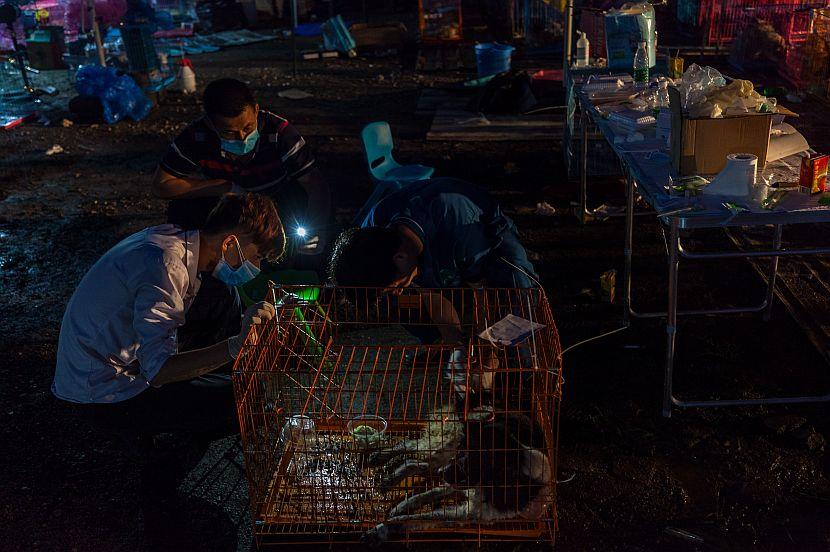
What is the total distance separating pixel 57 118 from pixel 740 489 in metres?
10.8

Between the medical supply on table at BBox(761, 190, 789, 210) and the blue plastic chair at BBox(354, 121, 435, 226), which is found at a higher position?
the medical supply on table at BBox(761, 190, 789, 210)

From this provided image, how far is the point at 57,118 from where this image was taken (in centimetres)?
1177

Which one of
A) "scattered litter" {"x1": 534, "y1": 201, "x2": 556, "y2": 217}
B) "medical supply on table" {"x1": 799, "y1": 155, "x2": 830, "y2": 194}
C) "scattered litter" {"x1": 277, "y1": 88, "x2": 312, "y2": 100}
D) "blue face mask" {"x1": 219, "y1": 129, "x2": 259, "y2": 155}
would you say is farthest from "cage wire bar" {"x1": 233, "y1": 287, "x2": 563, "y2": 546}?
"scattered litter" {"x1": 277, "y1": 88, "x2": 312, "y2": 100}

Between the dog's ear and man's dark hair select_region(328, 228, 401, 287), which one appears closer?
the dog's ear

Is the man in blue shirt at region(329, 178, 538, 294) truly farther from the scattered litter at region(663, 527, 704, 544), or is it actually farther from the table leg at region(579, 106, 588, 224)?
the table leg at region(579, 106, 588, 224)

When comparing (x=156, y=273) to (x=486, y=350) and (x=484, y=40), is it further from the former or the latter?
(x=484, y=40)

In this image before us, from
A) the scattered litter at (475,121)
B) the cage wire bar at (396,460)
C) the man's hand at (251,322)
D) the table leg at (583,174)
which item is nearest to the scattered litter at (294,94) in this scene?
the scattered litter at (475,121)

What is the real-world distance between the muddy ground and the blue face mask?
5.97ft

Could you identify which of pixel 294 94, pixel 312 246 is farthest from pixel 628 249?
pixel 294 94

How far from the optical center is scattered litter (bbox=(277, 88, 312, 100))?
1226 centimetres

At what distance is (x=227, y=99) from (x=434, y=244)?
5.71 ft

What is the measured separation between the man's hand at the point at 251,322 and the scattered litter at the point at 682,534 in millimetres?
2018

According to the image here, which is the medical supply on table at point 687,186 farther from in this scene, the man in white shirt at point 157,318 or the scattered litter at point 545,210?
the scattered litter at point 545,210

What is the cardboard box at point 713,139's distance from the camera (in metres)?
4.14
